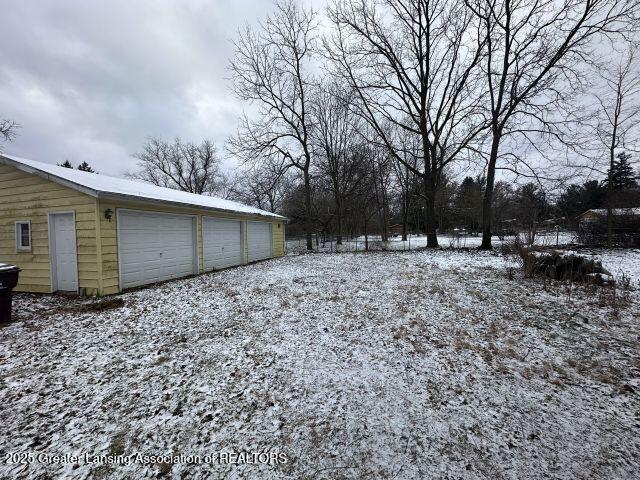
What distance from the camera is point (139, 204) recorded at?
7.57 meters

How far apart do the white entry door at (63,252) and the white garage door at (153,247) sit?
3.59 ft

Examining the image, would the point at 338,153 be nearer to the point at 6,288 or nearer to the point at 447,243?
the point at 447,243

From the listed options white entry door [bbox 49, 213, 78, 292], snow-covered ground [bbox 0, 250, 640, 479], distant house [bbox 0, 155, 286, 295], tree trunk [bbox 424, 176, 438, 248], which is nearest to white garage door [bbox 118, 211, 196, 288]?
distant house [bbox 0, 155, 286, 295]

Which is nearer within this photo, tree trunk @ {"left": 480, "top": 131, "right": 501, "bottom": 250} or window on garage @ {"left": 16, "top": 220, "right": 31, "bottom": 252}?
window on garage @ {"left": 16, "top": 220, "right": 31, "bottom": 252}

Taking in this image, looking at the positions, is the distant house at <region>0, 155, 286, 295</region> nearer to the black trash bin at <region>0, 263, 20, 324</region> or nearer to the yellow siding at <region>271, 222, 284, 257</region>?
the black trash bin at <region>0, 263, 20, 324</region>

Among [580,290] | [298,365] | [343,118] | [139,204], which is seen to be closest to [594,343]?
[580,290]

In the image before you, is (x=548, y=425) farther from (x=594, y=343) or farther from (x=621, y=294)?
(x=621, y=294)

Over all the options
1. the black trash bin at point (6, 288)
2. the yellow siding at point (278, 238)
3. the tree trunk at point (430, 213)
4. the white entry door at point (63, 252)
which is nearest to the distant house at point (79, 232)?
the white entry door at point (63, 252)

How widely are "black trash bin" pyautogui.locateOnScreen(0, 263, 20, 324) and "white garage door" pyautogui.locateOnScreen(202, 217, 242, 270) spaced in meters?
5.38

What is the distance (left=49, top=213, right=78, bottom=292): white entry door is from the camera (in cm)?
693

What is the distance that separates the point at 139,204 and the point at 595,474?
9.31 m

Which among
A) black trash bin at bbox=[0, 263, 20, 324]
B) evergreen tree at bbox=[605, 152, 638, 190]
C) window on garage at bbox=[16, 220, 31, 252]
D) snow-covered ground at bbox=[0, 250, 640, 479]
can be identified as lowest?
snow-covered ground at bbox=[0, 250, 640, 479]

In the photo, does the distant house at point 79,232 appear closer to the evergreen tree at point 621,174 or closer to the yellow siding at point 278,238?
the yellow siding at point 278,238

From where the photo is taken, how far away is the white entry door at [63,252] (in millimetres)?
6930
